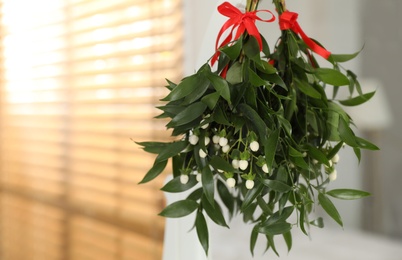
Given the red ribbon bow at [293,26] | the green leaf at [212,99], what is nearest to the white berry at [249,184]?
the green leaf at [212,99]

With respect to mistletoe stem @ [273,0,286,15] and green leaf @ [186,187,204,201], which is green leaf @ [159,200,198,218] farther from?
mistletoe stem @ [273,0,286,15]

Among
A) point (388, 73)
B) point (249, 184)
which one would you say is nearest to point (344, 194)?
point (249, 184)

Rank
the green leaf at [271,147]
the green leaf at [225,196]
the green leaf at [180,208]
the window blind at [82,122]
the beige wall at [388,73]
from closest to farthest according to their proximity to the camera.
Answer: the green leaf at [271,147] < the green leaf at [180,208] < the green leaf at [225,196] < the beige wall at [388,73] < the window blind at [82,122]

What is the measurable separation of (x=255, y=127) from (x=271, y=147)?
5 centimetres

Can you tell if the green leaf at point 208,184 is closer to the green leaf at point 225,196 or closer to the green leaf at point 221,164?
the green leaf at point 221,164

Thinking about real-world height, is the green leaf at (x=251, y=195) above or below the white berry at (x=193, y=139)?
below

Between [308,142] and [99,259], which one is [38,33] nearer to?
[99,259]

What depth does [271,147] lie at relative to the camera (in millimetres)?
536

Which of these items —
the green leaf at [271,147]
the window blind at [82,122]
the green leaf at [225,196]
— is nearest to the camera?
the green leaf at [271,147]

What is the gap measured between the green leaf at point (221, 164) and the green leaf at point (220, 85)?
0.08 m

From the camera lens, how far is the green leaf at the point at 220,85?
0.55 metres

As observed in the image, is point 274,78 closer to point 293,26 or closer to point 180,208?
point 293,26

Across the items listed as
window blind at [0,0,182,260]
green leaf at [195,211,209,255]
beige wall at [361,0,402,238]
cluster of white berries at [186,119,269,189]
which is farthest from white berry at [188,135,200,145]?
beige wall at [361,0,402,238]

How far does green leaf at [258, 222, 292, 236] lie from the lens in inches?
22.6
